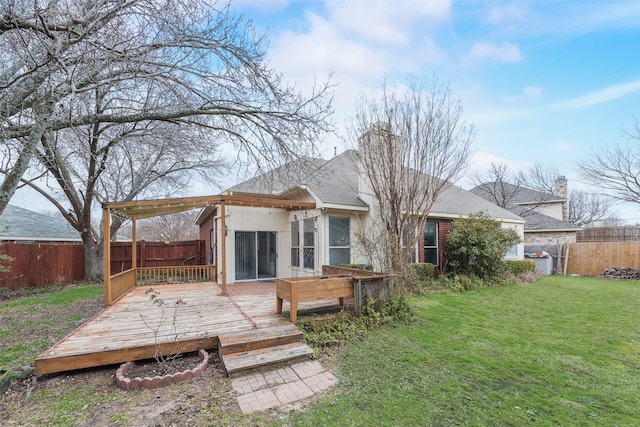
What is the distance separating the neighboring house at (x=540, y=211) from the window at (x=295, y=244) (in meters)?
14.9

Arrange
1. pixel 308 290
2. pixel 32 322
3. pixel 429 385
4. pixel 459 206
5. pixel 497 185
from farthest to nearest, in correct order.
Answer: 1. pixel 497 185
2. pixel 459 206
3. pixel 32 322
4. pixel 308 290
5. pixel 429 385

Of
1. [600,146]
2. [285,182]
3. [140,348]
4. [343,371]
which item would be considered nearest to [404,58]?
[285,182]

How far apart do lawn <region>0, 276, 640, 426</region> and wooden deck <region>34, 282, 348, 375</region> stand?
0.31 m

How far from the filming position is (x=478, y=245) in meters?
10.4

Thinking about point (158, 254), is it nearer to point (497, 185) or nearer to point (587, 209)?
point (497, 185)

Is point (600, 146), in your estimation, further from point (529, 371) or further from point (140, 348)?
point (140, 348)

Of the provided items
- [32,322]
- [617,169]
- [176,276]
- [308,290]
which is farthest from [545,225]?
[32,322]

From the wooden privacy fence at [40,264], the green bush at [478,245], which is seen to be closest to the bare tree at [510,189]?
the green bush at [478,245]

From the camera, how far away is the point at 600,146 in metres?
17.7

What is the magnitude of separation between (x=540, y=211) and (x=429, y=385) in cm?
2283

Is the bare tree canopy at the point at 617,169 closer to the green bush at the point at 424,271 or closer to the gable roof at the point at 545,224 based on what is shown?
the gable roof at the point at 545,224

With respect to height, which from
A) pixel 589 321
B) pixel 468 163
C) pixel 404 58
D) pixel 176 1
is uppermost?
pixel 404 58

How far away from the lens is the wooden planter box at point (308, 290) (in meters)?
5.34

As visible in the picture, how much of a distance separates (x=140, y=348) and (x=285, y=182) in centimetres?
429
